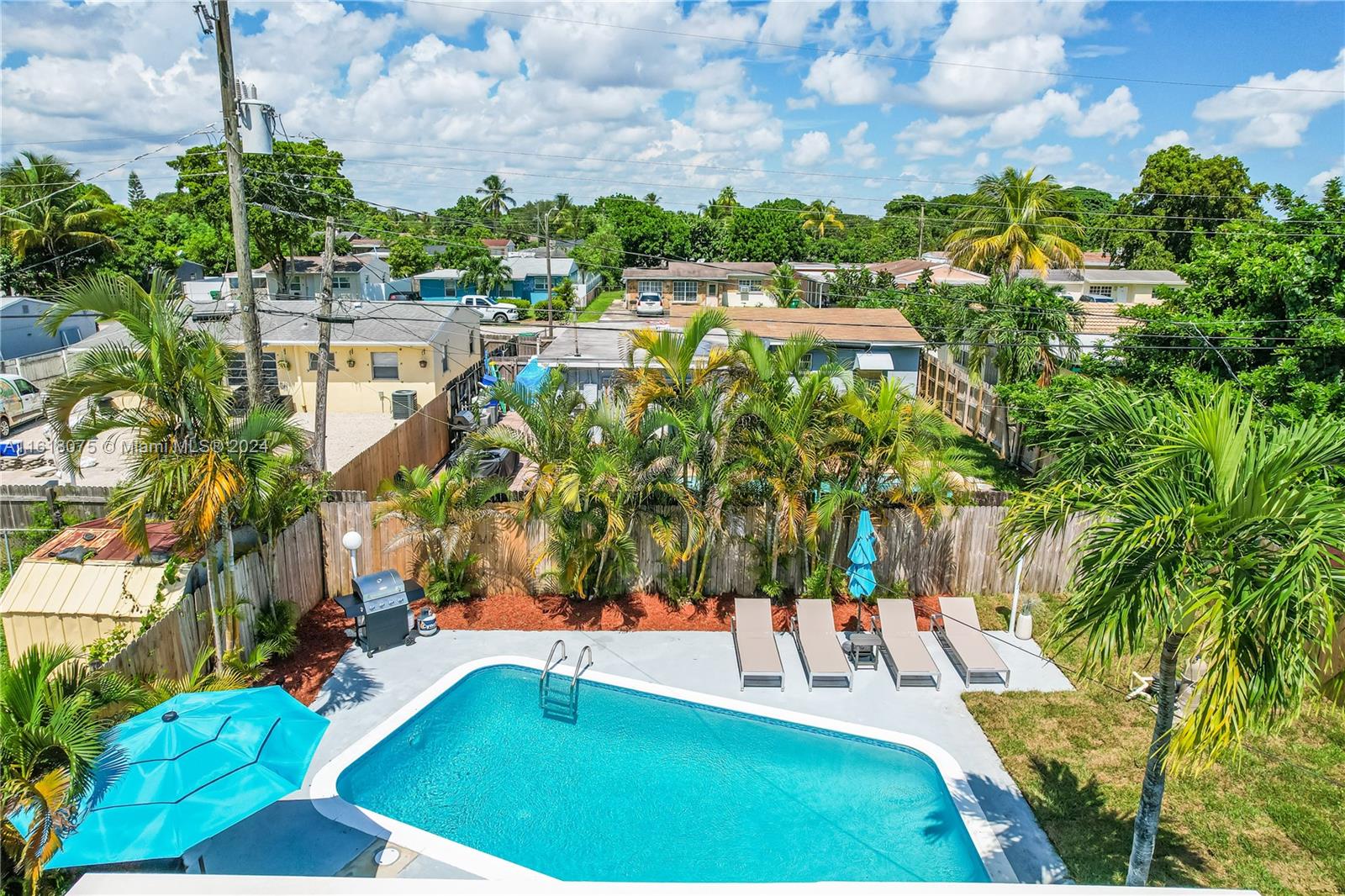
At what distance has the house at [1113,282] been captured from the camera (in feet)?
122

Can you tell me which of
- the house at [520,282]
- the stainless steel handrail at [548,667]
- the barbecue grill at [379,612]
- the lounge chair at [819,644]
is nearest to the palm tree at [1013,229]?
the lounge chair at [819,644]

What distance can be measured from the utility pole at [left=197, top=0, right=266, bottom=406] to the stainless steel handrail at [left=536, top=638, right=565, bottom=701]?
517cm

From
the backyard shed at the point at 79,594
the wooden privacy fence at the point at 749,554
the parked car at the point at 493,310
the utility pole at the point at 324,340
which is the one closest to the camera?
the backyard shed at the point at 79,594

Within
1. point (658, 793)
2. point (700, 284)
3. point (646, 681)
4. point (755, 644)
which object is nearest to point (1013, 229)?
point (755, 644)

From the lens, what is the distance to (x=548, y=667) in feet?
36.6

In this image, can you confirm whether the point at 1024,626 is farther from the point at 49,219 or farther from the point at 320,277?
the point at 320,277

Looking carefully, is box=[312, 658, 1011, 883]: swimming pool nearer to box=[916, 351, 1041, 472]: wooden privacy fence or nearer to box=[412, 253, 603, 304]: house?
box=[916, 351, 1041, 472]: wooden privacy fence

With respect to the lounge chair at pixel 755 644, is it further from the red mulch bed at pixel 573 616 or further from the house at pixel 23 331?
the house at pixel 23 331

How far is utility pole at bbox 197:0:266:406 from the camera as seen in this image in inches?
413

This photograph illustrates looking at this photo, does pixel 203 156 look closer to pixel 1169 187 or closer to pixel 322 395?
pixel 322 395

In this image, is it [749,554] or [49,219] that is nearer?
[749,554]

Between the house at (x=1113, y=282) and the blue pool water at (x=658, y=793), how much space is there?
32.8m

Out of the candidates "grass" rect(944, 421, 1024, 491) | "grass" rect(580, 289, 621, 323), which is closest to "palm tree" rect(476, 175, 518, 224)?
"grass" rect(580, 289, 621, 323)

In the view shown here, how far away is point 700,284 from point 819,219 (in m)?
24.0
